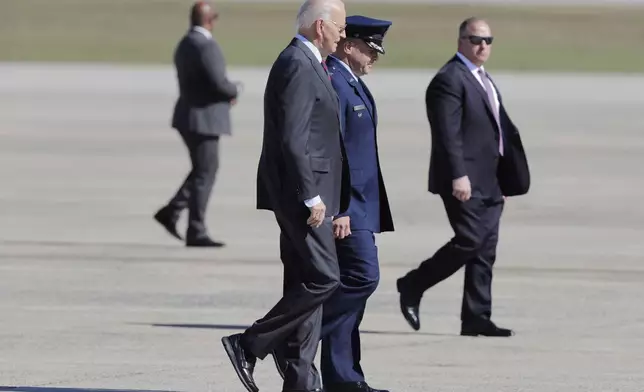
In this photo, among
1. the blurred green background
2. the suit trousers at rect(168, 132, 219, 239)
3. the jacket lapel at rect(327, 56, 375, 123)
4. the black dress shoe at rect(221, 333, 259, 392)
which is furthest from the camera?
Result: the blurred green background

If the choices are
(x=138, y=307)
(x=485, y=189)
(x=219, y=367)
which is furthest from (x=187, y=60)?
(x=219, y=367)

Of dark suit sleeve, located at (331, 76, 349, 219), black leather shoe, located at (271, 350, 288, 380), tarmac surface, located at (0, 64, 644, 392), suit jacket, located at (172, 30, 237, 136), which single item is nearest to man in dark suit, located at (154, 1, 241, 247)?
suit jacket, located at (172, 30, 237, 136)

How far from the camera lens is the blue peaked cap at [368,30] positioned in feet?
26.3

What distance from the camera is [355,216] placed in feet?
25.8

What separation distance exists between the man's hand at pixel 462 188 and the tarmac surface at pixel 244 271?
75cm

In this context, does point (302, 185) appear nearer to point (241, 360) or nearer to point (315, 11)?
point (315, 11)

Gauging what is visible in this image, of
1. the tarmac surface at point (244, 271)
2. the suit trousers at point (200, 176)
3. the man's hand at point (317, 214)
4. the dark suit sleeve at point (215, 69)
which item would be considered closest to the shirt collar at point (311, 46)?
the man's hand at point (317, 214)

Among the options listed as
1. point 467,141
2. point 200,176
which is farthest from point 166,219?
point 467,141

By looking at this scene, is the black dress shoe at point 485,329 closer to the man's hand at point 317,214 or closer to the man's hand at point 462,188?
the man's hand at point 462,188

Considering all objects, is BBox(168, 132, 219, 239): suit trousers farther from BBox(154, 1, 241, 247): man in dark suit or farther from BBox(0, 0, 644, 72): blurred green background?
BBox(0, 0, 644, 72): blurred green background

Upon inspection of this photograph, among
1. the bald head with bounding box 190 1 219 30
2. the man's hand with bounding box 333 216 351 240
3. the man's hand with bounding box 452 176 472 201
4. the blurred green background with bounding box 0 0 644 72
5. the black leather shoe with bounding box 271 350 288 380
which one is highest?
the man's hand with bounding box 333 216 351 240

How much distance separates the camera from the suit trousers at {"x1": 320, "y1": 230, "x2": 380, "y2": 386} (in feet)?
25.7

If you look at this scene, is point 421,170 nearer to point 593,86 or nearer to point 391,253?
point 391,253

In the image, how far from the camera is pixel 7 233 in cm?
1398
